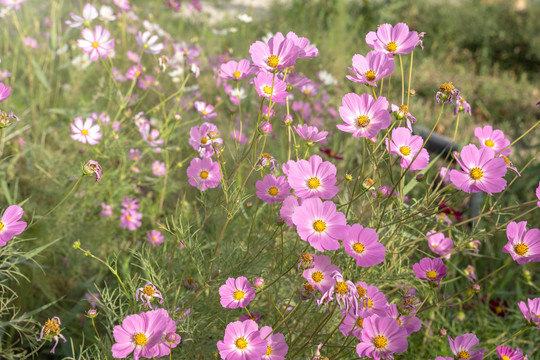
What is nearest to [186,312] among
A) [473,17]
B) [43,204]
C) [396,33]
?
[396,33]

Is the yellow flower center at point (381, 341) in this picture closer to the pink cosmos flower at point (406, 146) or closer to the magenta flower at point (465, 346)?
the magenta flower at point (465, 346)

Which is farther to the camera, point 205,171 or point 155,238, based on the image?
point 155,238

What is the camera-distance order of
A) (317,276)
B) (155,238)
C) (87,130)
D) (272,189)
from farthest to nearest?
(87,130), (155,238), (272,189), (317,276)

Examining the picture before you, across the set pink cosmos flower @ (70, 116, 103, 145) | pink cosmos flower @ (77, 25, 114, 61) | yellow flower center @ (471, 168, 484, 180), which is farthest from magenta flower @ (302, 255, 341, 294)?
pink cosmos flower @ (77, 25, 114, 61)

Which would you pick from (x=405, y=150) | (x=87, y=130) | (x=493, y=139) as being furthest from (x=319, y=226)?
(x=87, y=130)

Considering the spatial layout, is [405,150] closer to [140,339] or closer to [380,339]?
[380,339]

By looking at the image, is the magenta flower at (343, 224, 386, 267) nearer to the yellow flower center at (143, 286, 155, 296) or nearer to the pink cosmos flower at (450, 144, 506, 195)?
the pink cosmos flower at (450, 144, 506, 195)
